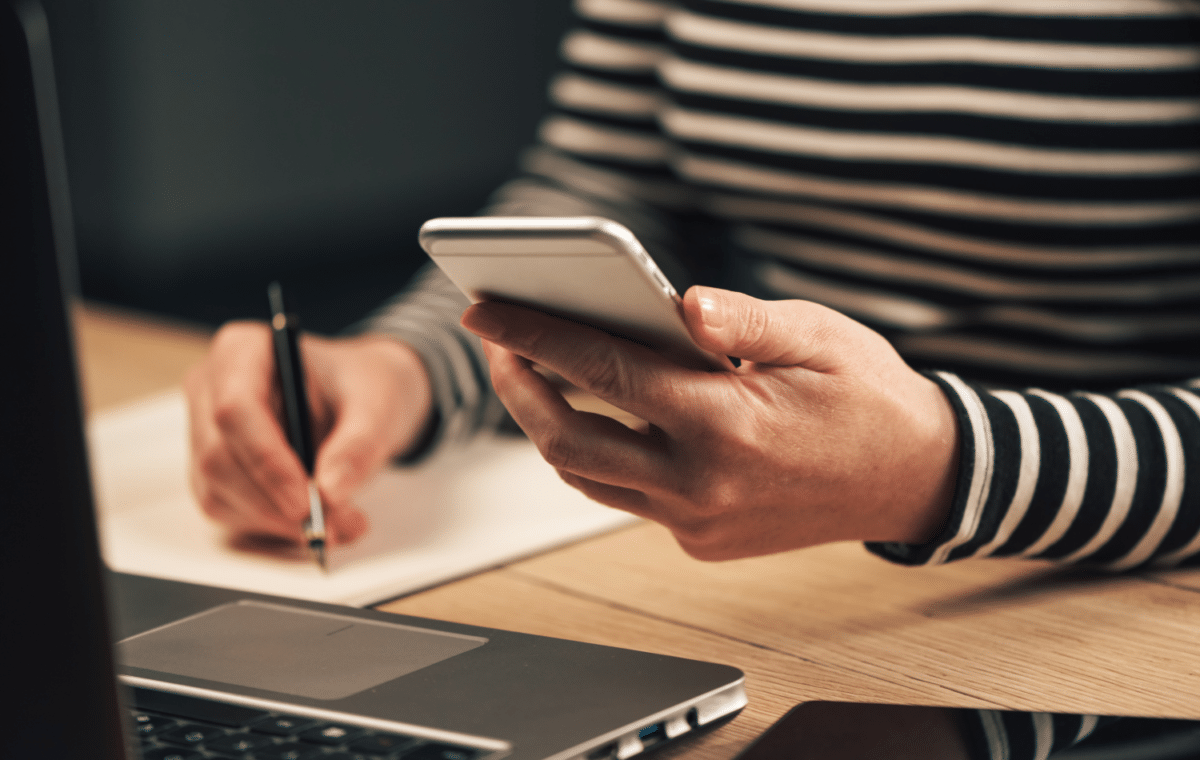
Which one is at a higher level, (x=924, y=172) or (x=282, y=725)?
(x=924, y=172)

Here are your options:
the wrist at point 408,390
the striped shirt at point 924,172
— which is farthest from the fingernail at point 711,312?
the wrist at point 408,390

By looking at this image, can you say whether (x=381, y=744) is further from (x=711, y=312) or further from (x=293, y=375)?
(x=293, y=375)

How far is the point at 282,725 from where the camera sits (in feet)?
1.11

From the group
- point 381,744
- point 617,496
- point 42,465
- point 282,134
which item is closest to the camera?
point 42,465

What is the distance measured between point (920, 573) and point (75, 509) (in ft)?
1.29

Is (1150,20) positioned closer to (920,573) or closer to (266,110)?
(920,573)

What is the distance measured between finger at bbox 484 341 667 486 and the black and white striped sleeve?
5.3 inches

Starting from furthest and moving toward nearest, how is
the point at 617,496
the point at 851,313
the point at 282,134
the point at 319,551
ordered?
the point at 282,134 < the point at 851,313 < the point at 319,551 < the point at 617,496

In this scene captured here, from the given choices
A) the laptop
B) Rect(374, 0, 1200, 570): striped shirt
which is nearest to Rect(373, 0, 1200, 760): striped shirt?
Rect(374, 0, 1200, 570): striped shirt

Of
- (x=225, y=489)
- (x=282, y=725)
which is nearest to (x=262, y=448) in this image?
(x=225, y=489)

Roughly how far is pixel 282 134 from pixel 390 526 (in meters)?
3.49

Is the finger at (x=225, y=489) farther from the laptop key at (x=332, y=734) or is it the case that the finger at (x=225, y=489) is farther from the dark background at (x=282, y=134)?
the dark background at (x=282, y=134)

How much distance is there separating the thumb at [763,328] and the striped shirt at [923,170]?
19 centimetres

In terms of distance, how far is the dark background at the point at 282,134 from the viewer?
11.1ft
